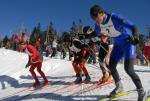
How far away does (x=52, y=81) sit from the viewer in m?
12.3

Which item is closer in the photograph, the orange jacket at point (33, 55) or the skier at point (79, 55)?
the skier at point (79, 55)

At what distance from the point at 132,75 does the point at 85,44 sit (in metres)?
3.52

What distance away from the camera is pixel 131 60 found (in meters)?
7.16

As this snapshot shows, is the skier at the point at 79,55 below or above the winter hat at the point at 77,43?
below

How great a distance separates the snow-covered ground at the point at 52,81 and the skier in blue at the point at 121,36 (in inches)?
34.5

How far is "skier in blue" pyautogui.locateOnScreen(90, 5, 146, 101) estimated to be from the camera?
23.4ft

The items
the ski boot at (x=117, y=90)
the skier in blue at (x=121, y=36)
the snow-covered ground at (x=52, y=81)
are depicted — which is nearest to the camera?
the skier in blue at (x=121, y=36)

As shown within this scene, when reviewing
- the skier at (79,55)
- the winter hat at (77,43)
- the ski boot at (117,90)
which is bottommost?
the ski boot at (117,90)

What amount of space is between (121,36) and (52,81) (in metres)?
5.44

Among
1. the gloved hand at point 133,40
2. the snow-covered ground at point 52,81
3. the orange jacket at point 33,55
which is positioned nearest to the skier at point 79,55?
the snow-covered ground at point 52,81

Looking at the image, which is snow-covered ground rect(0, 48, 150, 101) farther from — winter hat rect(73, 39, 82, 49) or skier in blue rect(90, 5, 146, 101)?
winter hat rect(73, 39, 82, 49)

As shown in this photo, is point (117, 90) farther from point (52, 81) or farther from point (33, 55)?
point (52, 81)

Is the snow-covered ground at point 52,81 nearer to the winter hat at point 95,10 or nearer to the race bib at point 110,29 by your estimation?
the race bib at point 110,29

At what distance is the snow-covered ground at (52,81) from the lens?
908 centimetres
